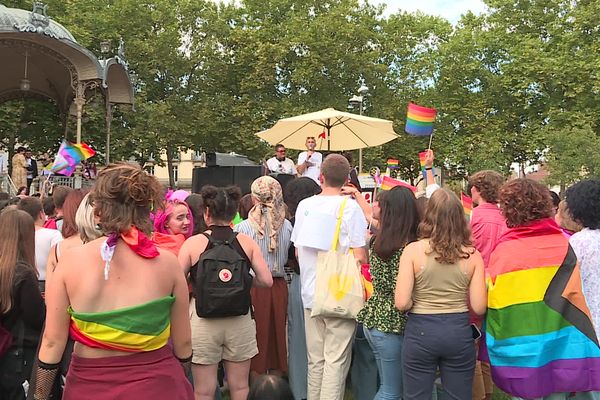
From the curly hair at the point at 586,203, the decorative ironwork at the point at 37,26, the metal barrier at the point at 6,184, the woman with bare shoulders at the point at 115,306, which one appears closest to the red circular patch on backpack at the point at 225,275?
the woman with bare shoulders at the point at 115,306

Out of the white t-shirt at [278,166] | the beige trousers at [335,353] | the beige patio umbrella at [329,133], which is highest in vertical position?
the beige patio umbrella at [329,133]

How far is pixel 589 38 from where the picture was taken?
29.4 meters

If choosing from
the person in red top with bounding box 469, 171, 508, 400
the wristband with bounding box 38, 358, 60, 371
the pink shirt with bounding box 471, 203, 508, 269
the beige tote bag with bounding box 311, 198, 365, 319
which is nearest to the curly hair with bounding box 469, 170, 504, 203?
the person in red top with bounding box 469, 171, 508, 400

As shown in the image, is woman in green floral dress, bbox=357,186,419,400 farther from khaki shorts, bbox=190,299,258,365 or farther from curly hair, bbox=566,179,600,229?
curly hair, bbox=566,179,600,229

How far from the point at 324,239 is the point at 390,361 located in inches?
38.2

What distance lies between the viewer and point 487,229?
14.8ft

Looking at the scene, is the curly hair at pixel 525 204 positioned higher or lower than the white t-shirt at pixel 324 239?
higher

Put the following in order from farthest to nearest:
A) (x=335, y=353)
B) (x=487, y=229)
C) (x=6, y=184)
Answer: (x=6, y=184)
(x=487, y=229)
(x=335, y=353)

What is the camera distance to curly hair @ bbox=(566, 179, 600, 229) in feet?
12.7

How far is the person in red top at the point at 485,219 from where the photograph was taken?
14.8 feet

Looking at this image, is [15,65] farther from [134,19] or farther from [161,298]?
[161,298]

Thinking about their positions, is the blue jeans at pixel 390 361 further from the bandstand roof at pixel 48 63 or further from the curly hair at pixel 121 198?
the bandstand roof at pixel 48 63

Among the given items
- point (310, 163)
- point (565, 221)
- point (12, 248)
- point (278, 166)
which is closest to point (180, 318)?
point (12, 248)

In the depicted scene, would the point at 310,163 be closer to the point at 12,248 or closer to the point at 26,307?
the point at 12,248
